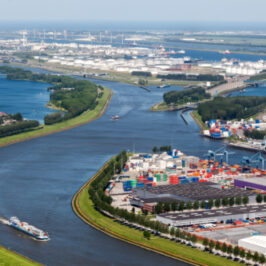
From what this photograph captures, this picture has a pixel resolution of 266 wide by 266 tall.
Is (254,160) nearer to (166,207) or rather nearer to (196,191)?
(196,191)

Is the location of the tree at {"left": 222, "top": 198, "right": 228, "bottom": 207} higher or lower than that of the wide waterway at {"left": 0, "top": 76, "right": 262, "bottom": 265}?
higher

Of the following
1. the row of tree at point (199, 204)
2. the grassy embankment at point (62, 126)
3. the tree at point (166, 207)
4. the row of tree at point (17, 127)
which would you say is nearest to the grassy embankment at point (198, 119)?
the grassy embankment at point (62, 126)

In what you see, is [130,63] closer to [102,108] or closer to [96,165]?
[102,108]

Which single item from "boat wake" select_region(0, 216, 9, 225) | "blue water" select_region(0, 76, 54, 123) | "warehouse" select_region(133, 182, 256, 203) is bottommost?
"blue water" select_region(0, 76, 54, 123)

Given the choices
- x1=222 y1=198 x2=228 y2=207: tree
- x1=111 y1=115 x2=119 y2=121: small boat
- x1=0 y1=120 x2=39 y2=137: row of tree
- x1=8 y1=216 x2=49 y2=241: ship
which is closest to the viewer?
x1=8 y1=216 x2=49 y2=241: ship

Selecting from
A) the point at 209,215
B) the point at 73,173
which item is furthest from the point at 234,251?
Answer: the point at 73,173

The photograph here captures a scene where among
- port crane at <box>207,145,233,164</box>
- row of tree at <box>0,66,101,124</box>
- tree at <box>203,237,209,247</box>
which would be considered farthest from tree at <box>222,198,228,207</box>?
row of tree at <box>0,66,101,124</box>

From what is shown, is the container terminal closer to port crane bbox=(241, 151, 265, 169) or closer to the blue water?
port crane bbox=(241, 151, 265, 169)
